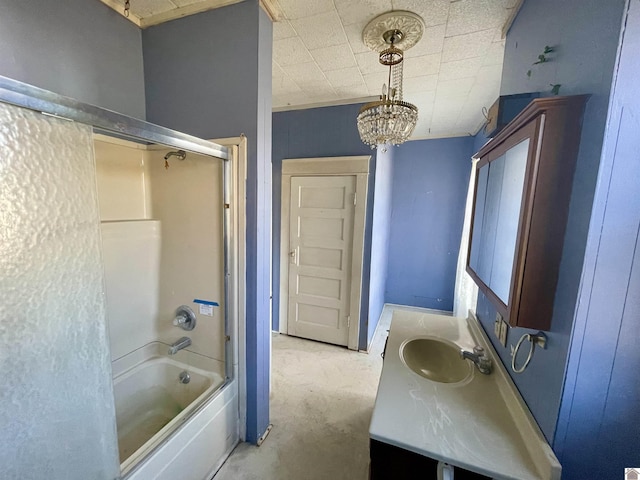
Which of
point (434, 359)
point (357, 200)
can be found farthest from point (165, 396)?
point (357, 200)

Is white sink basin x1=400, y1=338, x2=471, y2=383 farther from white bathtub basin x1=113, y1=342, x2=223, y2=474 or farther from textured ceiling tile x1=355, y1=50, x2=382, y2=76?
textured ceiling tile x1=355, y1=50, x2=382, y2=76

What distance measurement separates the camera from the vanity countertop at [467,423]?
2.56ft

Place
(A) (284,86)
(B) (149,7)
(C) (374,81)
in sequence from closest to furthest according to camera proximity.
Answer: (B) (149,7) < (C) (374,81) < (A) (284,86)

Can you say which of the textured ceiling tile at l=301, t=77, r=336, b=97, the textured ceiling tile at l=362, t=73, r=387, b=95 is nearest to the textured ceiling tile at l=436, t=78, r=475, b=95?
the textured ceiling tile at l=362, t=73, r=387, b=95

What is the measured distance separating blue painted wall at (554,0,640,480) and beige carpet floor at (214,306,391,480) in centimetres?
118

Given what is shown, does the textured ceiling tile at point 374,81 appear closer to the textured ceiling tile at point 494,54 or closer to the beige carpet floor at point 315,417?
the textured ceiling tile at point 494,54

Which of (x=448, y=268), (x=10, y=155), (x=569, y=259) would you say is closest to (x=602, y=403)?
(x=569, y=259)

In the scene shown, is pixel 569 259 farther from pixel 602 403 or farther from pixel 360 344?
pixel 360 344

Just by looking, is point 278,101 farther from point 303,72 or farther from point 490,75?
point 490,75

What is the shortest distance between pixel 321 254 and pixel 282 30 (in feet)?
6.19

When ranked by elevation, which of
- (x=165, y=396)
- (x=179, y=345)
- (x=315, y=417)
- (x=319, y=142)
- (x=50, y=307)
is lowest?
(x=315, y=417)

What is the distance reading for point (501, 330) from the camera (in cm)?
125

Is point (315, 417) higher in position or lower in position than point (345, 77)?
lower

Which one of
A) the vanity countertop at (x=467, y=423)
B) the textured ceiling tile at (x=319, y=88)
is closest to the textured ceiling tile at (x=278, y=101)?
the textured ceiling tile at (x=319, y=88)
